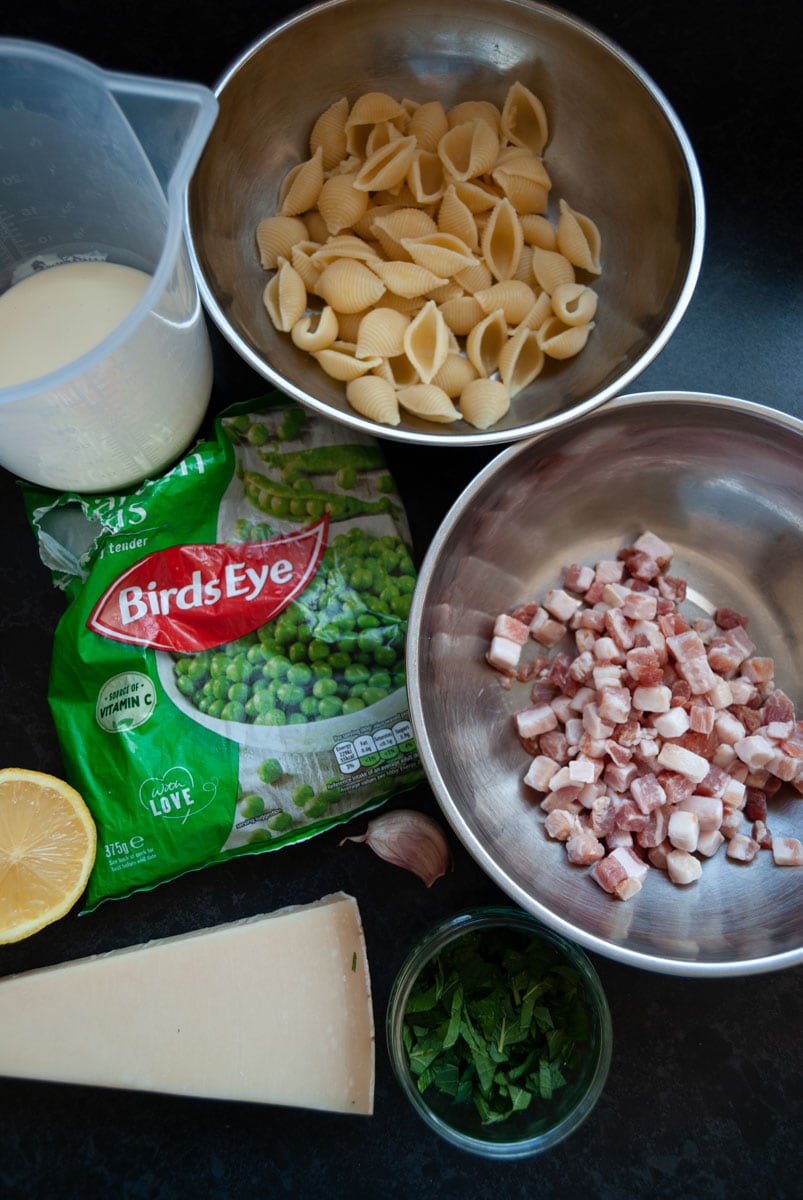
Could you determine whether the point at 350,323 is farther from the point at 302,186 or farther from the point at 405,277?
the point at 302,186

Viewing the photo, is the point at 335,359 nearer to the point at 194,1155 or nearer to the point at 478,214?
the point at 478,214

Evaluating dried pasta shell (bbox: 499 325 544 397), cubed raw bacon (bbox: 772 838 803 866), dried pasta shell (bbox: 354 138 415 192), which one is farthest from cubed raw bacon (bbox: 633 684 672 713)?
dried pasta shell (bbox: 354 138 415 192)

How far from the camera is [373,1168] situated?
54.3 inches

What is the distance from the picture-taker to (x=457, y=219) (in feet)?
4.62

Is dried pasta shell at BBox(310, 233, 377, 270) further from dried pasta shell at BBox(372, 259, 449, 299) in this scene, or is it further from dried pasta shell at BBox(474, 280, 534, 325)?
dried pasta shell at BBox(474, 280, 534, 325)

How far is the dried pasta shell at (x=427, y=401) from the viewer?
53.2 inches

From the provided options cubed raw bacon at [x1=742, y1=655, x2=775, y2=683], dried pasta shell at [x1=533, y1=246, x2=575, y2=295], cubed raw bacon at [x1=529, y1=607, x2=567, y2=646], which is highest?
dried pasta shell at [x1=533, y1=246, x2=575, y2=295]

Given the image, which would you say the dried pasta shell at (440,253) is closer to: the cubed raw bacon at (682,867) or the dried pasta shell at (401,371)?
the dried pasta shell at (401,371)

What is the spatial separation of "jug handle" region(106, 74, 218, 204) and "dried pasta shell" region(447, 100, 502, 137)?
17.7 inches

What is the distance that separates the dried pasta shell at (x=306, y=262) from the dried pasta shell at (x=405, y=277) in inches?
3.4

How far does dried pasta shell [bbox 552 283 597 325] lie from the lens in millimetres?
1389

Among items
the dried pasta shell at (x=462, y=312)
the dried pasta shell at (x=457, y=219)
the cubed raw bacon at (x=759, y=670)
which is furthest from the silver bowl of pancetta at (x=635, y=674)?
the dried pasta shell at (x=457, y=219)

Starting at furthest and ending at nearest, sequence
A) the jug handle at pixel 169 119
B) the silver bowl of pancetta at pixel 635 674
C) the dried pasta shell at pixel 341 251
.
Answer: the dried pasta shell at pixel 341 251
the silver bowl of pancetta at pixel 635 674
the jug handle at pixel 169 119

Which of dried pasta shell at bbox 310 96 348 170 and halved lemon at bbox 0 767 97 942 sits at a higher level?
dried pasta shell at bbox 310 96 348 170
